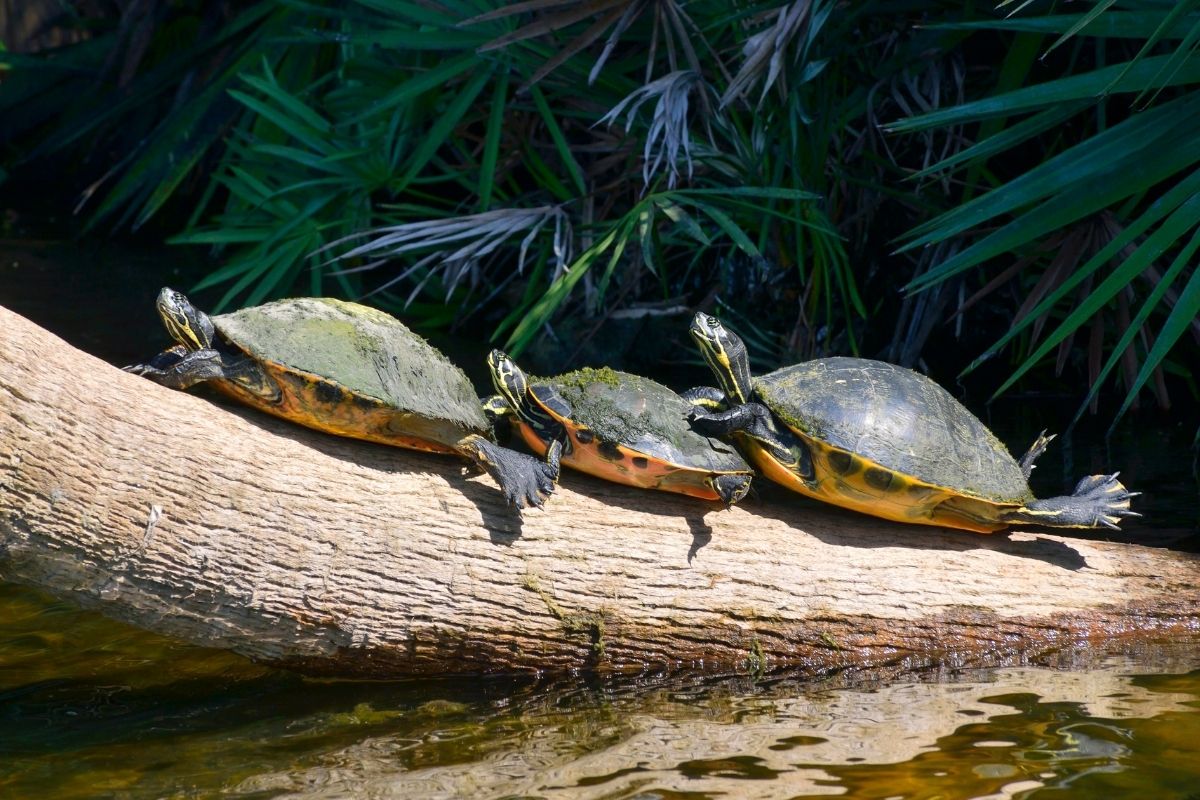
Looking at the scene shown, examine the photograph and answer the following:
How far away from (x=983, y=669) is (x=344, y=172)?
4182 mm

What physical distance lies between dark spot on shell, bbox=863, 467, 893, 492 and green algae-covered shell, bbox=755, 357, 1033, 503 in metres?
0.03

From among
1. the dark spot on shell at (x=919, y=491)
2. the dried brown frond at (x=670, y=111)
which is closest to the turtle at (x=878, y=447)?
the dark spot on shell at (x=919, y=491)

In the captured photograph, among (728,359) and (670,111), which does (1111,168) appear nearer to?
(728,359)

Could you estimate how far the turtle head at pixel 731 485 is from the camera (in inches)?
124

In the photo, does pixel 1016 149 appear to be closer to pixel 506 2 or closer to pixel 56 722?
pixel 506 2

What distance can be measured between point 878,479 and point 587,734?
41.7 inches

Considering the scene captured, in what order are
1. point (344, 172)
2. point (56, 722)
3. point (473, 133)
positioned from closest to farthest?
point (56, 722), point (344, 172), point (473, 133)

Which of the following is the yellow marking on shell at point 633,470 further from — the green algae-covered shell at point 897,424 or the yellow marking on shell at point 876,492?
the green algae-covered shell at point 897,424

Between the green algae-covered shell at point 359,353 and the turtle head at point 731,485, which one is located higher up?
the green algae-covered shell at point 359,353

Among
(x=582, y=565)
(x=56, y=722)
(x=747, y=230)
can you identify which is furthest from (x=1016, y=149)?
(x=56, y=722)

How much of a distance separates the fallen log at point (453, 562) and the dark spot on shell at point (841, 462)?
20 centimetres

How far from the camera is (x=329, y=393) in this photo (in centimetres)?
297

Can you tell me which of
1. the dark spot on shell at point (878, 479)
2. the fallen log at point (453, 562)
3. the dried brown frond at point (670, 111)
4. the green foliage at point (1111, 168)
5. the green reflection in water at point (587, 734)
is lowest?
the green reflection in water at point (587, 734)

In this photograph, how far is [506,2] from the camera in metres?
5.46
